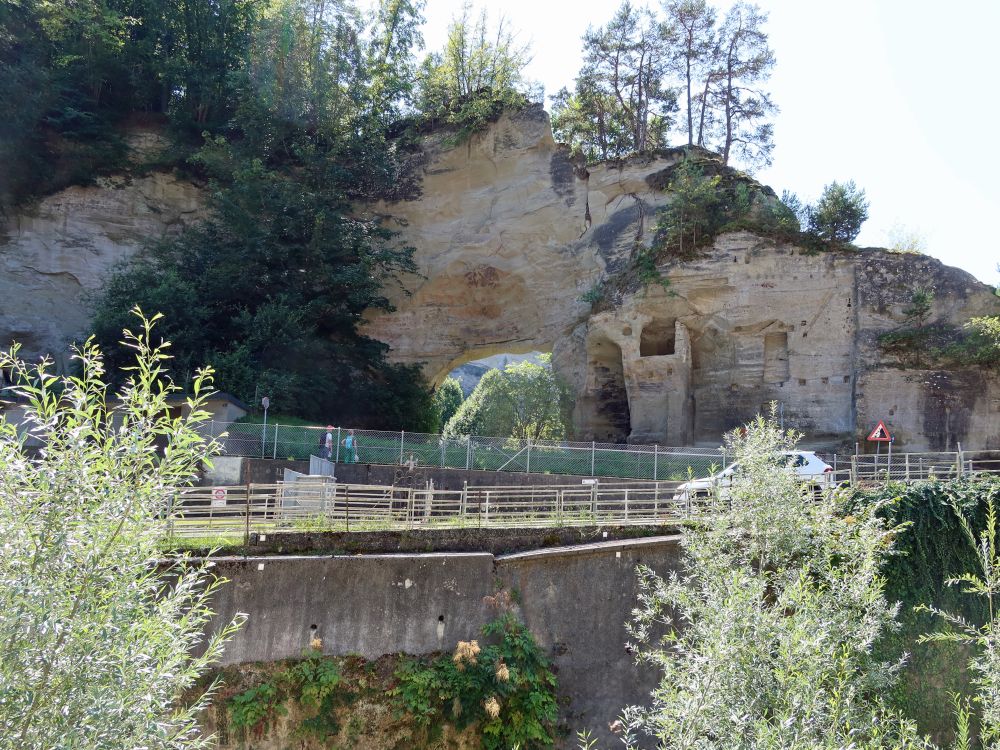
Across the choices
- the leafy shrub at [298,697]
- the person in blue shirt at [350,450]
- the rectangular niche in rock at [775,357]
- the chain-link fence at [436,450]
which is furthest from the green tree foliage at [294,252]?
the leafy shrub at [298,697]

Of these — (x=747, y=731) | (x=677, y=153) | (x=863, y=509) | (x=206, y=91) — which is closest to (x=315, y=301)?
(x=206, y=91)

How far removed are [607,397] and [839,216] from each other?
10.4 m

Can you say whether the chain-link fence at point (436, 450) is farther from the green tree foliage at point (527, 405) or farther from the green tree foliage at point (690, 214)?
the green tree foliage at point (690, 214)

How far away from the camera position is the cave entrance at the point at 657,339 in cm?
2948

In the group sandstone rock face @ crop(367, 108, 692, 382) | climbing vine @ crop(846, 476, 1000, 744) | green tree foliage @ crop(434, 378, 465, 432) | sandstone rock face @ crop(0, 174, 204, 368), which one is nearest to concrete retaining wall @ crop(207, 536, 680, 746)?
climbing vine @ crop(846, 476, 1000, 744)

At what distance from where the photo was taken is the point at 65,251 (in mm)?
31453

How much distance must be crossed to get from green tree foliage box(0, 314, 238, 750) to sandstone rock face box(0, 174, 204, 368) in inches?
1056

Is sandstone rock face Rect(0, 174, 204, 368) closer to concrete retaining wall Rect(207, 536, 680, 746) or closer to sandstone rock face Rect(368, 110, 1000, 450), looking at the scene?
sandstone rock face Rect(368, 110, 1000, 450)

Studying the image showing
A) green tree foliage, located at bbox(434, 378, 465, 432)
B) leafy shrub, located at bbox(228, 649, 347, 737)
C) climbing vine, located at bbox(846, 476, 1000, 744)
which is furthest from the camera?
green tree foliage, located at bbox(434, 378, 465, 432)

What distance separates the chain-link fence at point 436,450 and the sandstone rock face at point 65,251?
37.5ft

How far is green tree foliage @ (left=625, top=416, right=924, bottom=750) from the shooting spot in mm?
8305

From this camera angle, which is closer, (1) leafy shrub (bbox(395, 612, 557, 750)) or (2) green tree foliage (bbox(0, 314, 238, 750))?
(2) green tree foliage (bbox(0, 314, 238, 750))

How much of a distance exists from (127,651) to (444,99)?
33.3 meters

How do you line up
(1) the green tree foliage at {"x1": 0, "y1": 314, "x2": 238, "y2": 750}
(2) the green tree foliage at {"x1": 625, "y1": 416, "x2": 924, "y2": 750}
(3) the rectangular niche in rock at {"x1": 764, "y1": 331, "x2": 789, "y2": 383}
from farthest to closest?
(3) the rectangular niche in rock at {"x1": 764, "y1": 331, "x2": 789, "y2": 383}
(2) the green tree foliage at {"x1": 625, "y1": 416, "x2": 924, "y2": 750}
(1) the green tree foliage at {"x1": 0, "y1": 314, "x2": 238, "y2": 750}
